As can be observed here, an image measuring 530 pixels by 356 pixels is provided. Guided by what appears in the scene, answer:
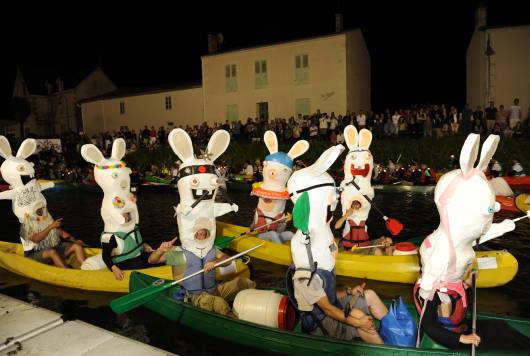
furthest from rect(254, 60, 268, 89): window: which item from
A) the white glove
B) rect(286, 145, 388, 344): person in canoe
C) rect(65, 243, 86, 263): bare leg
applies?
the white glove

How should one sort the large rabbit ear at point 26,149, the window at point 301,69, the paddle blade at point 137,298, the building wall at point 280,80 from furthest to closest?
the window at point 301,69, the building wall at point 280,80, the large rabbit ear at point 26,149, the paddle blade at point 137,298

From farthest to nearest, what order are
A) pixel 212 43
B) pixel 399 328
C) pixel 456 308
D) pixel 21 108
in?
1. pixel 21 108
2. pixel 212 43
3. pixel 399 328
4. pixel 456 308

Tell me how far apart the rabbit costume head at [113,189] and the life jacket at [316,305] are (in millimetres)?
3427

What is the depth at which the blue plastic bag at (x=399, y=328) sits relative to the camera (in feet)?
15.1

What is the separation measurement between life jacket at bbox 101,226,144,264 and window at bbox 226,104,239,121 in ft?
77.7

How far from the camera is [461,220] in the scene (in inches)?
157

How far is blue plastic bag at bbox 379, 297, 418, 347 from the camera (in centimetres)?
460

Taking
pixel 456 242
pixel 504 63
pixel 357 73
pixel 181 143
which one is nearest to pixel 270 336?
pixel 456 242

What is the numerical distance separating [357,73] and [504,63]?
8.00 meters

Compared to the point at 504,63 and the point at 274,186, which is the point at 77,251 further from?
the point at 504,63

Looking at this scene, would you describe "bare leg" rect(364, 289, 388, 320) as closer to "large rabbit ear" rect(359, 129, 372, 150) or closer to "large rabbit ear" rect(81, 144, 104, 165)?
"large rabbit ear" rect(359, 129, 372, 150)

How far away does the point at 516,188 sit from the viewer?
15914 mm

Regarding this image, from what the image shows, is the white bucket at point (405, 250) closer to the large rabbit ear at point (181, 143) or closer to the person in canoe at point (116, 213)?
the large rabbit ear at point (181, 143)

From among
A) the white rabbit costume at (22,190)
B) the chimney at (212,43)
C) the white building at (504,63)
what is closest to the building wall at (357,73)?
the white building at (504,63)
